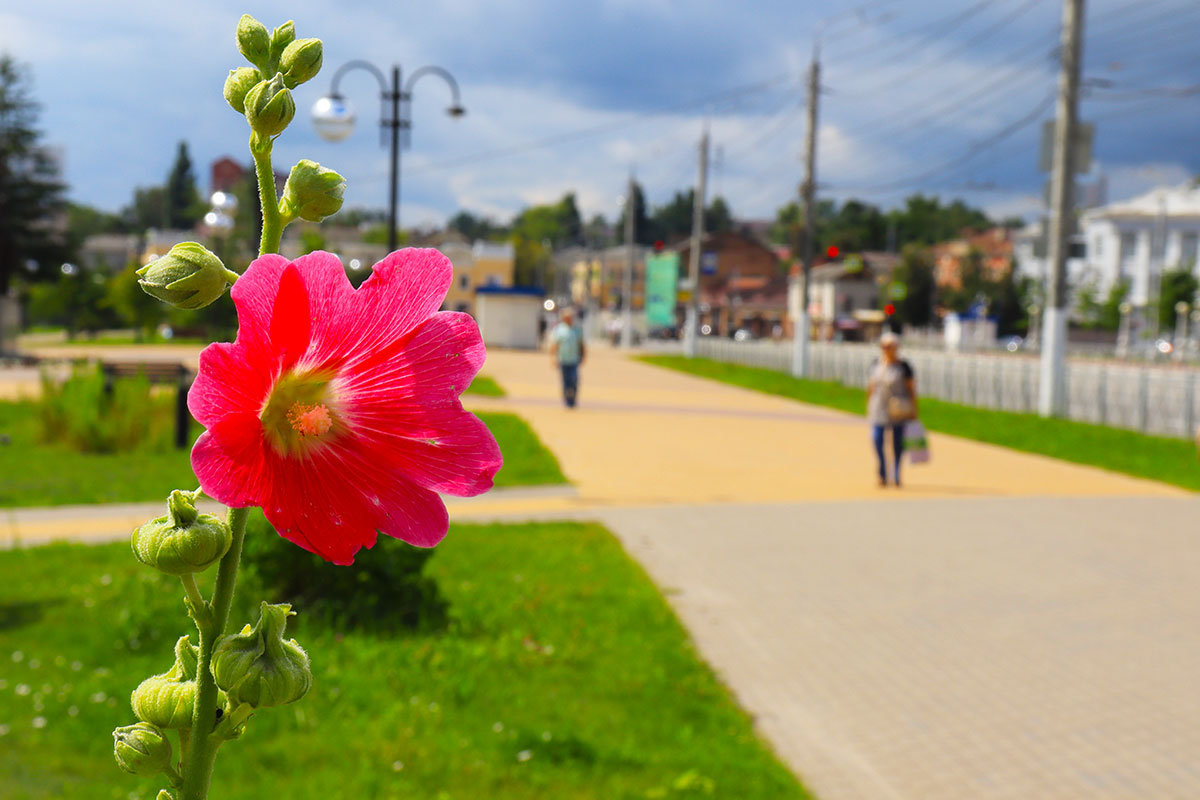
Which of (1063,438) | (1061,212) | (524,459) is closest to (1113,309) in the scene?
(1061,212)

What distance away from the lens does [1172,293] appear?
74.9 m

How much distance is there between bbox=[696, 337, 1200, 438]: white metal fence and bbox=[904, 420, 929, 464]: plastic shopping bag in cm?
894

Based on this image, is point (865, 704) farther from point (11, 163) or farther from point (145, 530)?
point (11, 163)

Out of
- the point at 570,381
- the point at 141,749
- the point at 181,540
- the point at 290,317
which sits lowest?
the point at 570,381

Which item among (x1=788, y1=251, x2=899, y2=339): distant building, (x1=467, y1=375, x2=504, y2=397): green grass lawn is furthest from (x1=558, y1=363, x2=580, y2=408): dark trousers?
(x1=788, y1=251, x2=899, y2=339): distant building

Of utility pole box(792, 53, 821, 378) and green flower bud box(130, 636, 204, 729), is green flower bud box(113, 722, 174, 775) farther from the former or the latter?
utility pole box(792, 53, 821, 378)

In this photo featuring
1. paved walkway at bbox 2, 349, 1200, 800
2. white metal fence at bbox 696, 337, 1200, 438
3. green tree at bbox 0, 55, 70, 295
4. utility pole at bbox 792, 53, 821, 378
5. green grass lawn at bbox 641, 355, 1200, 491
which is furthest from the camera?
green tree at bbox 0, 55, 70, 295

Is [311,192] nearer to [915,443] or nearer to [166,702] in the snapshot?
[166,702]

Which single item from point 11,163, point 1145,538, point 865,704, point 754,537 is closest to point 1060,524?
point 1145,538

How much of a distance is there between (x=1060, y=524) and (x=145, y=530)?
13.0m

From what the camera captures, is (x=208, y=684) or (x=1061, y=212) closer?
(x=208, y=684)

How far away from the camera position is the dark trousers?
23188 millimetres

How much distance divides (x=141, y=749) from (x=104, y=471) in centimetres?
1622

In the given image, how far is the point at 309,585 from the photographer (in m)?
7.76
